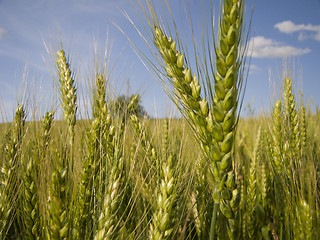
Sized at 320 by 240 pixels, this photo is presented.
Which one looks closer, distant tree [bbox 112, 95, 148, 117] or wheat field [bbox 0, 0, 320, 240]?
wheat field [bbox 0, 0, 320, 240]

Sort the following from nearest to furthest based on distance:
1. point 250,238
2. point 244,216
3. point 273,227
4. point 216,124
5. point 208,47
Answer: point 216,124 < point 208,47 < point 250,238 < point 244,216 < point 273,227

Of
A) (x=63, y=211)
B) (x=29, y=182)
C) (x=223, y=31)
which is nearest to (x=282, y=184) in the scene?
(x=223, y=31)

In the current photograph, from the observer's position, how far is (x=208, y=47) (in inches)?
39.6

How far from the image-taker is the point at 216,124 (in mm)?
878

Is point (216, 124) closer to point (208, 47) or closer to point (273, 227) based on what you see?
point (208, 47)

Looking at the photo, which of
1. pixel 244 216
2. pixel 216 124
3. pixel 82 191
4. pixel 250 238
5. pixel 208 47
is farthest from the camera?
pixel 244 216

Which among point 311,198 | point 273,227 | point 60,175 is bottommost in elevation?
point 273,227

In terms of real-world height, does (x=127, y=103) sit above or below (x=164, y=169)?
above

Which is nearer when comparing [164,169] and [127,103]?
[164,169]

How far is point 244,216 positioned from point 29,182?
1361 millimetres

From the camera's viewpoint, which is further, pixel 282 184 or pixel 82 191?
pixel 282 184

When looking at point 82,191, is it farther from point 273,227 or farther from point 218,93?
point 273,227

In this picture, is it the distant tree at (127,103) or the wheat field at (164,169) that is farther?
the distant tree at (127,103)

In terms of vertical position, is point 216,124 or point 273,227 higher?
point 216,124
